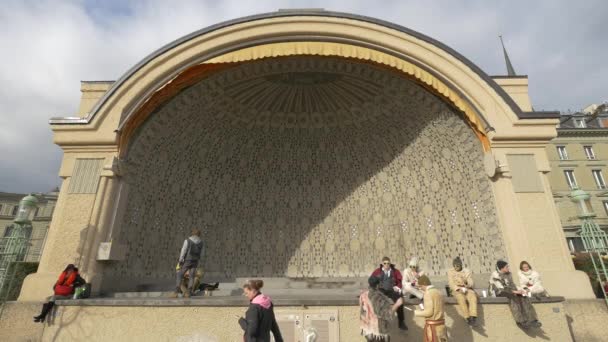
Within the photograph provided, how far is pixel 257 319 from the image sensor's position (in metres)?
3.24

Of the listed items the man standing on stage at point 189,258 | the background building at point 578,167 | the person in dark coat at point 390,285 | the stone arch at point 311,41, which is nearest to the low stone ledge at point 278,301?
the person in dark coat at point 390,285

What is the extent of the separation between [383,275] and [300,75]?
7477mm

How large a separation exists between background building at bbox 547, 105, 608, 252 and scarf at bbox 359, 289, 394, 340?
28865 mm

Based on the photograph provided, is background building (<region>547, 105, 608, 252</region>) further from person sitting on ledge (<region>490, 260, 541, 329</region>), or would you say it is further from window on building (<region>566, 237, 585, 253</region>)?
person sitting on ledge (<region>490, 260, 541, 329</region>)

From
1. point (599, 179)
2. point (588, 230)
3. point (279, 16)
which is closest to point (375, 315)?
point (588, 230)

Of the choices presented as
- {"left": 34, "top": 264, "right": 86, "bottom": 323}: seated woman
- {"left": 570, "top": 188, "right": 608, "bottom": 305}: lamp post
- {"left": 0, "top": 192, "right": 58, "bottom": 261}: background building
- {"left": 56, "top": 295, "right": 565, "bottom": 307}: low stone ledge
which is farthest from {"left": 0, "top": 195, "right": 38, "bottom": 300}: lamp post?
{"left": 0, "top": 192, "right": 58, "bottom": 261}: background building

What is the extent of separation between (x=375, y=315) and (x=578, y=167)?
107 ft

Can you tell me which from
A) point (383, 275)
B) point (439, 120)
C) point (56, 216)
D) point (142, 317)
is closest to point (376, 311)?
point (383, 275)

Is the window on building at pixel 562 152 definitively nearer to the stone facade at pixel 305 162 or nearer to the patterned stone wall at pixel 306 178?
the stone facade at pixel 305 162

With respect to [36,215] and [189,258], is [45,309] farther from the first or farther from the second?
[36,215]

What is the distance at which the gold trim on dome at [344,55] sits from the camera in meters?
8.95

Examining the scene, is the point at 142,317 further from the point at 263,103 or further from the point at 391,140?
the point at 391,140

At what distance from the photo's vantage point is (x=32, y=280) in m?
7.29

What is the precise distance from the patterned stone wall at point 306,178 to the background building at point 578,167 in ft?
74.2
